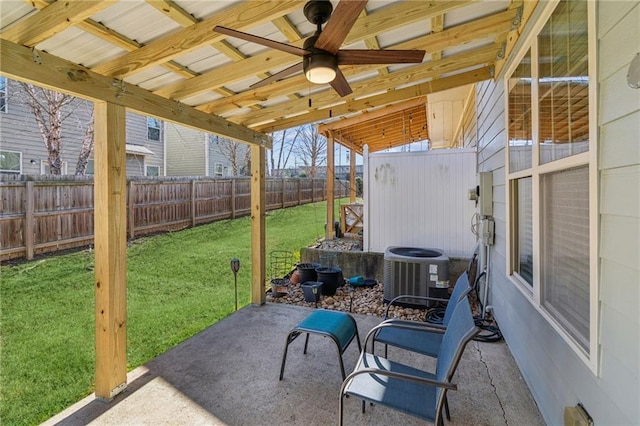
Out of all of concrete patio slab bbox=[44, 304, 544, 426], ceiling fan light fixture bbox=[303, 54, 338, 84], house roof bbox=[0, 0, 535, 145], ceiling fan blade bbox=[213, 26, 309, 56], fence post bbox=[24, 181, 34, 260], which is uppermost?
house roof bbox=[0, 0, 535, 145]

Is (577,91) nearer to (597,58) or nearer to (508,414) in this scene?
(597,58)

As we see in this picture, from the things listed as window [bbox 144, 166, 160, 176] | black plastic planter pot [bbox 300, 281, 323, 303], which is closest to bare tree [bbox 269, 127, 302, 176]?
window [bbox 144, 166, 160, 176]

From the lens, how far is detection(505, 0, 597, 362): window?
1.59 metres

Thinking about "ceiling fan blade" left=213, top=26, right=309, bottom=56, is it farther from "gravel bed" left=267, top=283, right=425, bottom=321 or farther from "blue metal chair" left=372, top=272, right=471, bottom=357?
"gravel bed" left=267, top=283, right=425, bottom=321

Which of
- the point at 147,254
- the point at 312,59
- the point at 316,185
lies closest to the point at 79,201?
the point at 147,254

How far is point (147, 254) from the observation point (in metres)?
6.85

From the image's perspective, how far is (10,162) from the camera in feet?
26.3

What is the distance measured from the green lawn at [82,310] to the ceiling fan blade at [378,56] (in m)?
3.23

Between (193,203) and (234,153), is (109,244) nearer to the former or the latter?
(193,203)

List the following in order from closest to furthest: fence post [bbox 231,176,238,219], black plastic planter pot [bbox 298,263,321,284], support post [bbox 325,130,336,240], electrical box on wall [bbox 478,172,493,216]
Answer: electrical box on wall [bbox 478,172,493,216] < black plastic planter pot [bbox 298,263,321,284] < support post [bbox 325,130,336,240] < fence post [bbox 231,176,238,219]

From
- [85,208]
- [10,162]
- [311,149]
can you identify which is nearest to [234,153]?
[311,149]

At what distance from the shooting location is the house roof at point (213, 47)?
1.88 m

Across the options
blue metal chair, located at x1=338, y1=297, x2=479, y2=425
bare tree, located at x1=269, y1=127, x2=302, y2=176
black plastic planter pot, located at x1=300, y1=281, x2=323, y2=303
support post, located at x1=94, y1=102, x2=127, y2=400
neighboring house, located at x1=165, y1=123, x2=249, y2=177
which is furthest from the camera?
bare tree, located at x1=269, y1=127, x2=302, y2=176

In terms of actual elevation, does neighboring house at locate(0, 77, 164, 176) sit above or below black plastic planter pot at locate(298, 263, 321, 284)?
above
